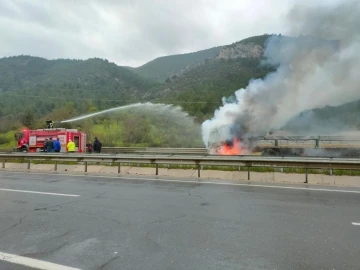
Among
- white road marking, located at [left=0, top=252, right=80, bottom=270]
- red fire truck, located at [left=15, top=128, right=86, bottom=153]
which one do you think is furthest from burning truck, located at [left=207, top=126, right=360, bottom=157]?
white road marking, located at [left=0, top=252, right=80, bottom=270]

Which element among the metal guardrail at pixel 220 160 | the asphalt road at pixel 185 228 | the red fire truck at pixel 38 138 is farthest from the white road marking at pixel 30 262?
the red fire truck at pixel 38 138

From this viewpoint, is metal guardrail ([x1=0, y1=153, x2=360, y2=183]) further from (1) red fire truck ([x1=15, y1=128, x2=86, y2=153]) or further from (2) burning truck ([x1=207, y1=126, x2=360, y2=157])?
(1) red fire truck ([x1=15, y1=128, x2=86, y2=153])

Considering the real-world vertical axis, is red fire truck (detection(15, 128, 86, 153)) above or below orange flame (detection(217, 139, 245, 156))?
above

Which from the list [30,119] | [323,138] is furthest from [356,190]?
[30,119]

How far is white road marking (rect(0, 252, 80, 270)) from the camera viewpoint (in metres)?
4.41

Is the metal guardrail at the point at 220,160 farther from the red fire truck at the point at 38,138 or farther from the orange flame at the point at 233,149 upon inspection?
the red fire truck at the point at 38,138

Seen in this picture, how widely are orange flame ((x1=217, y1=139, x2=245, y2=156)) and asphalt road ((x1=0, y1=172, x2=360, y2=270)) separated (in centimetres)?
1309

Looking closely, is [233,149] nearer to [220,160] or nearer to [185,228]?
[220,160]

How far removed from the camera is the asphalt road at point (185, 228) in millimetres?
4664

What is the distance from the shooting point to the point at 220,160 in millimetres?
13891

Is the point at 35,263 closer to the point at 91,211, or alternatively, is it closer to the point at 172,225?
the point at 172,225

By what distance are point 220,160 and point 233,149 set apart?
10.1 metres

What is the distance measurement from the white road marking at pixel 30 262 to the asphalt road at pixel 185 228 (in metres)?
0.09

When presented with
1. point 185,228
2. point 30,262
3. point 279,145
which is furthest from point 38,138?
point 30,262
